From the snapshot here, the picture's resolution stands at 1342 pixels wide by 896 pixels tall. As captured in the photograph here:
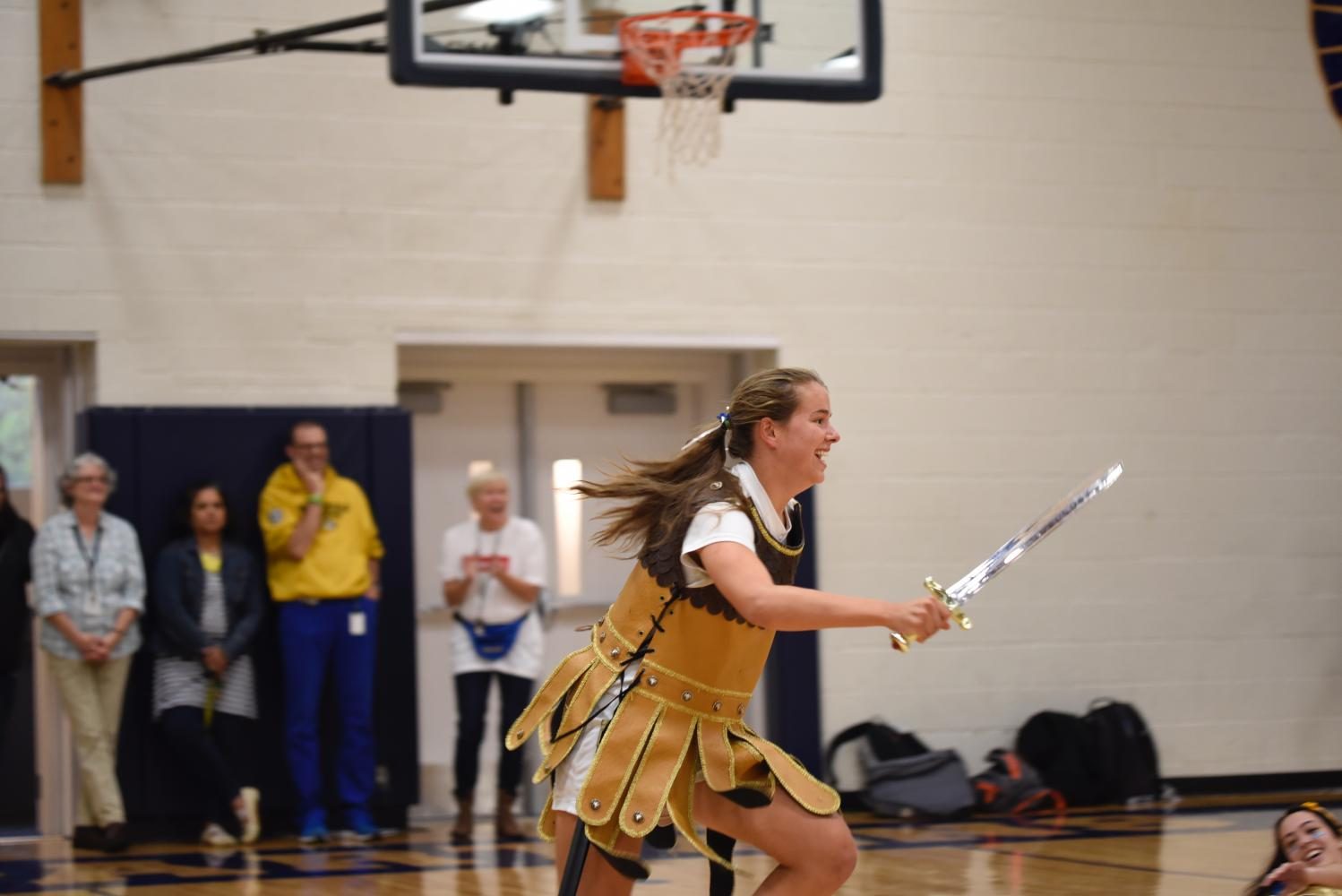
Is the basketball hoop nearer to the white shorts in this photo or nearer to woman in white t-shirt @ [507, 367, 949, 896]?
woman in white t-shirt @ [507, 367, 949, 896]

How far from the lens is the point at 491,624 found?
7684mm

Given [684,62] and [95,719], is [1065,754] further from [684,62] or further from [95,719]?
[95,719]

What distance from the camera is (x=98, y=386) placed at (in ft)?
25.5

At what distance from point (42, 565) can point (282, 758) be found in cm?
138

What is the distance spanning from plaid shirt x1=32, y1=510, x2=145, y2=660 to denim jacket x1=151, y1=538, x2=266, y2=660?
0.46ft

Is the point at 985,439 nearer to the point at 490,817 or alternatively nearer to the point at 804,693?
the point at 804,693

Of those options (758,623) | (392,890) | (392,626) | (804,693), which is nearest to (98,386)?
(392,626)

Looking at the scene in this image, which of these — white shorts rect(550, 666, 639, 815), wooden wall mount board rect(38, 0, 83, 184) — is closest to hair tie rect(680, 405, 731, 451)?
white shorts rect(550, 666, 639, 815)

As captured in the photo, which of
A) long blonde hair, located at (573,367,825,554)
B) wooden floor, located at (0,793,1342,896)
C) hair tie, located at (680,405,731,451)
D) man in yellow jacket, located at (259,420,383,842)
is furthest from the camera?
man in yellow jacket, located at (259,420,383,842)

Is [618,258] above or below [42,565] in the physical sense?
above

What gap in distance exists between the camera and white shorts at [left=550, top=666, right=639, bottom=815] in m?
3.58

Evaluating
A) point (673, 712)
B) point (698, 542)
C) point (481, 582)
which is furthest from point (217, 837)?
point (698, 542)

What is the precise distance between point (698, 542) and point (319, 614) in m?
4.65

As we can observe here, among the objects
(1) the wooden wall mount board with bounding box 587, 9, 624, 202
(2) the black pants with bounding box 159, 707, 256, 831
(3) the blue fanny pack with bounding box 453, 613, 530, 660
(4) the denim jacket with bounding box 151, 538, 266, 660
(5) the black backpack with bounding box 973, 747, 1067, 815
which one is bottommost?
(5) the black backpack with bounding box 973, 747, 1067, 815
